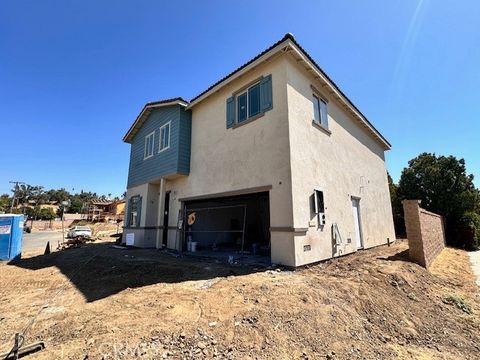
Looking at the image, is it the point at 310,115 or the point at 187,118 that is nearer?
the point at 310,115

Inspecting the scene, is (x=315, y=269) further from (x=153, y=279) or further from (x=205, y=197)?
(x=205, y=197)

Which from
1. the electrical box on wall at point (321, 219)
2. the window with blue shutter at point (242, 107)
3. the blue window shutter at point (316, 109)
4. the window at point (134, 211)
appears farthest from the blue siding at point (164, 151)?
the electrical box on wall at point (321, 219)

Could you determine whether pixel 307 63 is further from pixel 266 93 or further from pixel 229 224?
pixel 229 224

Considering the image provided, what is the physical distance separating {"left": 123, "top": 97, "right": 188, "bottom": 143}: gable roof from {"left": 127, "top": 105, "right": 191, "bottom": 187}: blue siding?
23 cm

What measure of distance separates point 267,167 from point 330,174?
321cm

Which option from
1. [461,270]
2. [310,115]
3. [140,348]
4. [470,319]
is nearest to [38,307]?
[140,348]

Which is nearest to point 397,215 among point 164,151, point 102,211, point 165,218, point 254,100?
point 254,100

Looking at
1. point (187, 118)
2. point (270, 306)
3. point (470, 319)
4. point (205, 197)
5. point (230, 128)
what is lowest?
point (470, 319)

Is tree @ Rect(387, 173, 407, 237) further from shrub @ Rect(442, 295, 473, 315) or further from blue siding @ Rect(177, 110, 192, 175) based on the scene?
blue siding @ Rect(177, 110, 192, 175)

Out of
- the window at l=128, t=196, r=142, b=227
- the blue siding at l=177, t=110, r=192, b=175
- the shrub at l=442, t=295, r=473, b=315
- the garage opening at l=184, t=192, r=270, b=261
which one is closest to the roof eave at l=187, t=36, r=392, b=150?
the blue siding at l=177, t=110, r=192, b=175

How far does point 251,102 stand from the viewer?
9.60 metres

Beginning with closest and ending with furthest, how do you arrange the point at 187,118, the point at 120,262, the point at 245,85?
the point at 120,262 → the point at 245,85 → the point at 187,118

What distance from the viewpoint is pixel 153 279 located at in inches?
270

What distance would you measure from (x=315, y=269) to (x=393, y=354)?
3.84 meters
